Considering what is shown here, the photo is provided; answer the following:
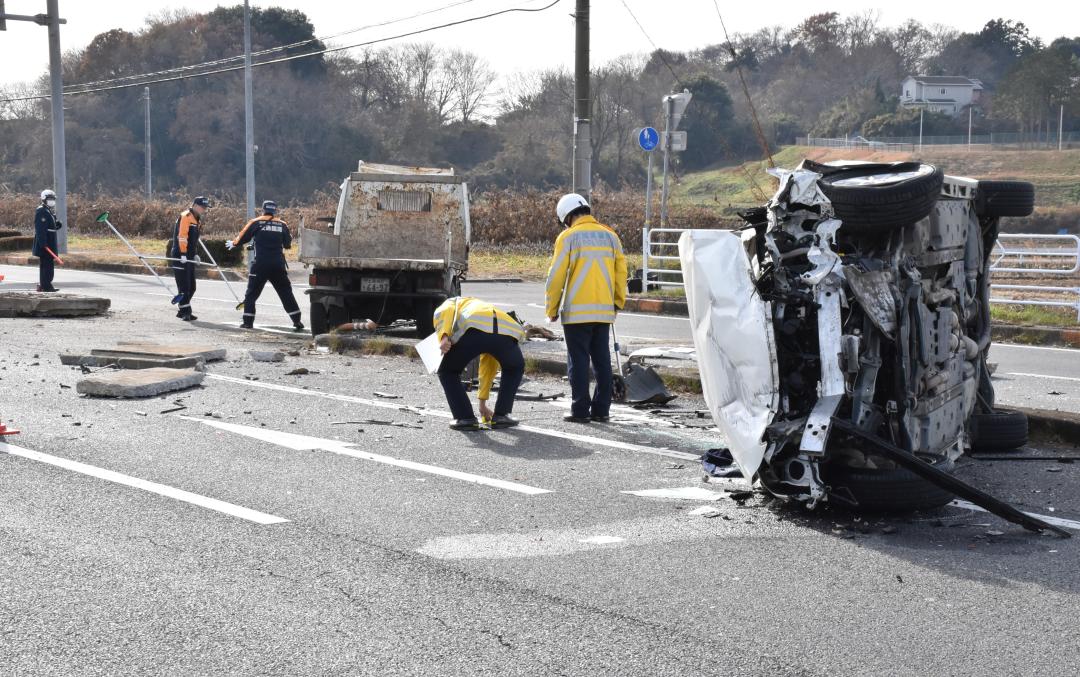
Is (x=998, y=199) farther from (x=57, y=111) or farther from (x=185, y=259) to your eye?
(x=57, y=111)

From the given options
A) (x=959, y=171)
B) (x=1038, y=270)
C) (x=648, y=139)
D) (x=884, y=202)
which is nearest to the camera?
(x=884, y=202)

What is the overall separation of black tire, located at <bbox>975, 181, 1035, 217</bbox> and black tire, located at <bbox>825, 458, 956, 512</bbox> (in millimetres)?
2189

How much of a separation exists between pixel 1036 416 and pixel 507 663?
541 cm

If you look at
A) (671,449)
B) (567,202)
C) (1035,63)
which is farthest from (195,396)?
(1035,63)

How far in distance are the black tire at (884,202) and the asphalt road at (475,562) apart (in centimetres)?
148

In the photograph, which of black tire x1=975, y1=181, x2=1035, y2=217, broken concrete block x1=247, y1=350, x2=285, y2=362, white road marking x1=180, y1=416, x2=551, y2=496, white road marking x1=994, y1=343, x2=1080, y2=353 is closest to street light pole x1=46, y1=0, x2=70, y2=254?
broken concrete block x1=247, y1=350, x2=285, y2=362

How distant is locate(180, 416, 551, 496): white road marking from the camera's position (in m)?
6.87

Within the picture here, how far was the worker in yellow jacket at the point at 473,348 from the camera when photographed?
27.7ft

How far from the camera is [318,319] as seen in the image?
15.1 meters

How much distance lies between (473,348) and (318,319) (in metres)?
6.95

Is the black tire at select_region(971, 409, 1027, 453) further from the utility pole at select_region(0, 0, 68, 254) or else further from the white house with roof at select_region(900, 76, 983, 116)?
the white house with roof at select_region(900, 76, 983, 116)

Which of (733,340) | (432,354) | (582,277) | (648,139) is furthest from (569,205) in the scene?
(648,139)

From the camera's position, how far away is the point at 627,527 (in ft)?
19.4

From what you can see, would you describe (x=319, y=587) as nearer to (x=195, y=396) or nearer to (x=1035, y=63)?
(x=195, y=396)
